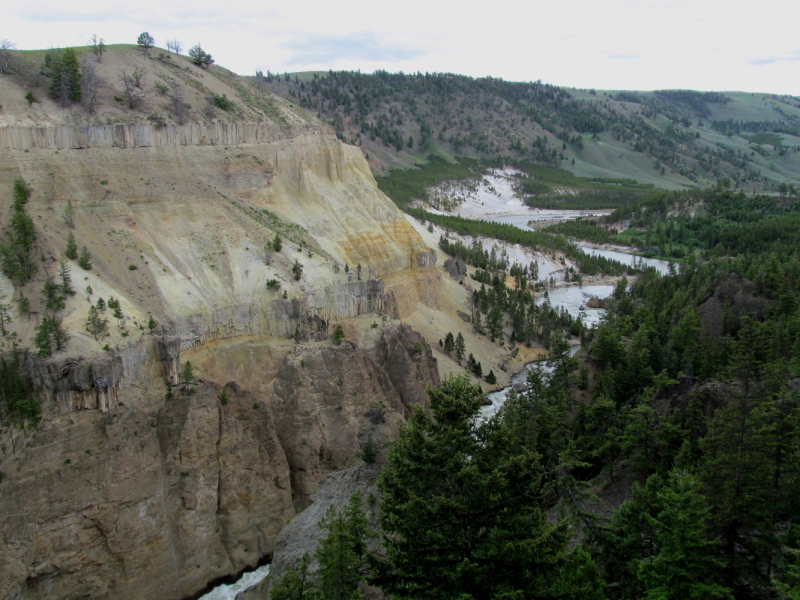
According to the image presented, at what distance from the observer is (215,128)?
177 ft

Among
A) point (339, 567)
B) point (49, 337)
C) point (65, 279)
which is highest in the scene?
point (65, 279)

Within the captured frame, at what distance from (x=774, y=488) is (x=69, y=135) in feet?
162

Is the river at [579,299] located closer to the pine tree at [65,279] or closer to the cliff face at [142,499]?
the cliff face at [142,499]

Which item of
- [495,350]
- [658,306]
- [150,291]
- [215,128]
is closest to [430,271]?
[495,350]

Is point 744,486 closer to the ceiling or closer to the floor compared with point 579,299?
closer to the ceiling

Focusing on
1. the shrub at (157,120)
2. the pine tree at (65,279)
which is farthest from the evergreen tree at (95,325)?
the shrub at (157,120)

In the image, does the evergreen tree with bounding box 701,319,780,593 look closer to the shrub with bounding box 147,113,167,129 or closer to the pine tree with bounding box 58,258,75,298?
the pine tree with bounding box 58,258,75,298

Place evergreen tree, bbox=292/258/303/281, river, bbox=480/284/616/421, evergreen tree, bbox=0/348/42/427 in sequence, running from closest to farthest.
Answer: evergreen tree, bbox=0/348/42/427
evergreen tree, bbox=292/258/303/281
river, bbox=480/284/616/421

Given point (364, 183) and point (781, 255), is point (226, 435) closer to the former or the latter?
point (364, 183)

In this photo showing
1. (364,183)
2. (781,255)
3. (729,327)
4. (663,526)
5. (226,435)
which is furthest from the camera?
(781,255)

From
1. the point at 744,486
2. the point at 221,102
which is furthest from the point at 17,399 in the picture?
the point at 744,486

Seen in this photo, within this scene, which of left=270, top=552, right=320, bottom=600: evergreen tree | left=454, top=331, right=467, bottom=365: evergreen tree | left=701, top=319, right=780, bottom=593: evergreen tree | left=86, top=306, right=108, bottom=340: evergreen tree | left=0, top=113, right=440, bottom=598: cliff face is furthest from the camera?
left=454, top=331, right=467, bottom=365: evergreen tree

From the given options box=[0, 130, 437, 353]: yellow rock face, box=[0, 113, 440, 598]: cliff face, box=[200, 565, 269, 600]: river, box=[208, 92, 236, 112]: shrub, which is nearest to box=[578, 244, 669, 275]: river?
box=[0, 130, 437, 353]: yellow rock face

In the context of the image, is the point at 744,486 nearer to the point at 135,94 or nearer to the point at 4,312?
the point at 4,312
